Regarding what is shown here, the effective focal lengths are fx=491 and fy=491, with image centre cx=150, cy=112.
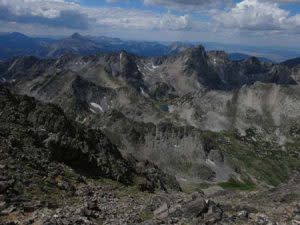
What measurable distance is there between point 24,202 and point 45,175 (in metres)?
9.76

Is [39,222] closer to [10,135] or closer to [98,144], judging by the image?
[10,135]

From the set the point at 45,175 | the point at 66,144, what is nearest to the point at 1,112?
the point at 66,144

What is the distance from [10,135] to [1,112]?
14.6 meters

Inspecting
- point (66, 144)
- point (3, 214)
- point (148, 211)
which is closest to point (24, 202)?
point (3, 214)

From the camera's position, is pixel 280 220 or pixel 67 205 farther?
pixel 67 205

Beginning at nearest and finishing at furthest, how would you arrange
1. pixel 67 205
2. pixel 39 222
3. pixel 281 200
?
pixel 39 222, pixel 67 205, pixel 281 200

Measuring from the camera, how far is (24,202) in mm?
32906

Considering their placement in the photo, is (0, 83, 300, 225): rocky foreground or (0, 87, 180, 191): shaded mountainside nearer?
(0, 83, 300, 225): rocky foreground

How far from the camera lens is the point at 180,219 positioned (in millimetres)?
31344

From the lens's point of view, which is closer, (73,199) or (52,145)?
(73,199)

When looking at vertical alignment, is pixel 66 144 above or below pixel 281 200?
above

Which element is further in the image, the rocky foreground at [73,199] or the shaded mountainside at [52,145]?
the shaded mountainside at [52,145]

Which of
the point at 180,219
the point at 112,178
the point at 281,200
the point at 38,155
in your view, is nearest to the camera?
the point at 180,219

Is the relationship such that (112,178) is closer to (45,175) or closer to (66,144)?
(66,144)
